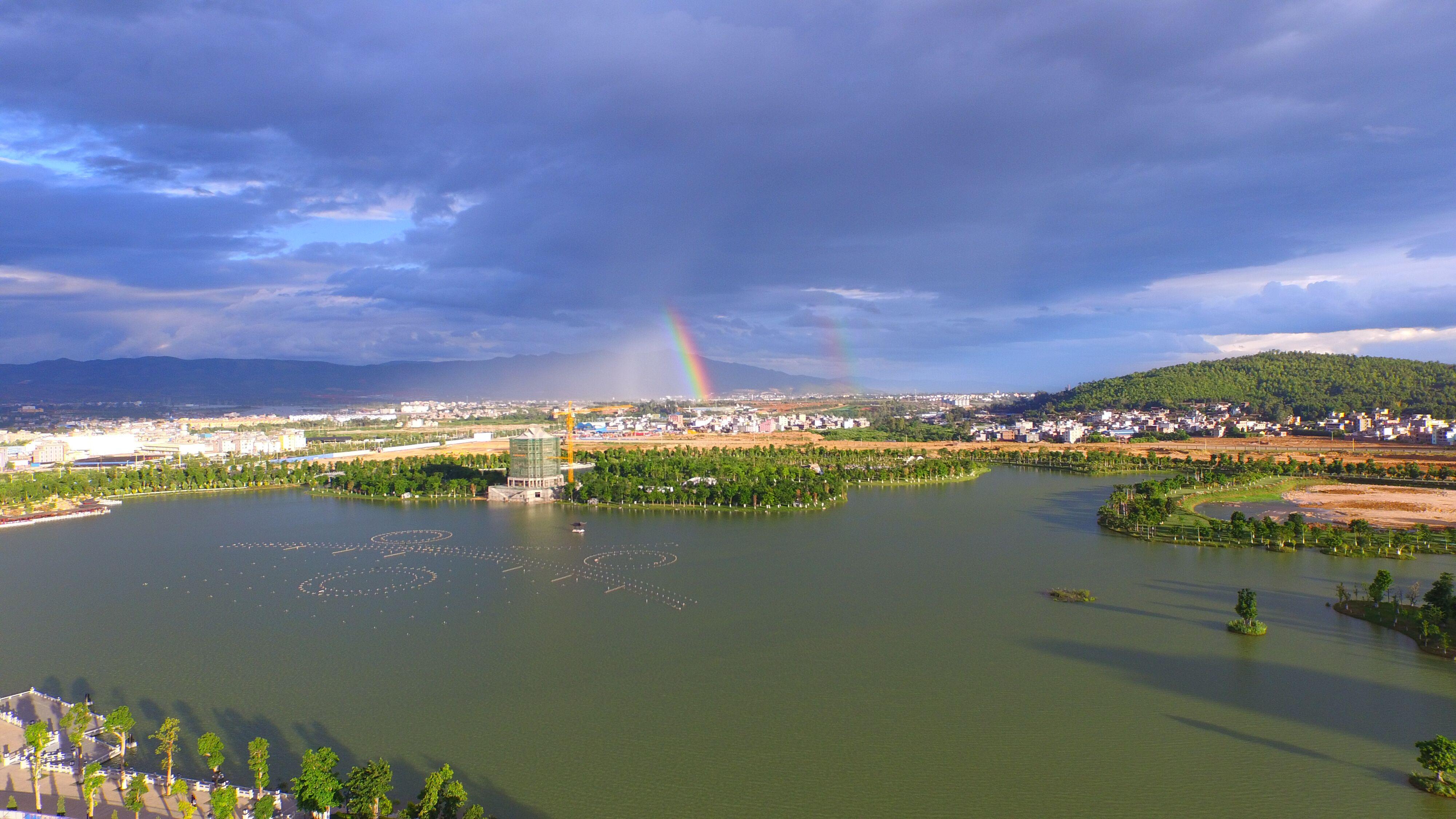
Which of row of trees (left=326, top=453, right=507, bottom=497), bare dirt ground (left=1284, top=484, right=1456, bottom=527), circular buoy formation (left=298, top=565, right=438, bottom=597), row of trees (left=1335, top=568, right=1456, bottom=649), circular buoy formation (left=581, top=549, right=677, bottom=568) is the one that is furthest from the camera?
row of trees (left=326, top=453, right=507, bottom=497)

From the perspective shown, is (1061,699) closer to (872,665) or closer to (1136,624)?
(872,665)

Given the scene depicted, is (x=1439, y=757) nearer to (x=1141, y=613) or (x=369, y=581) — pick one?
(x=1141, y=613)

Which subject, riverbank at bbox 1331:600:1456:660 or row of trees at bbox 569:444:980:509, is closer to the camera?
riverbank at bbox 1331:600:1456:660

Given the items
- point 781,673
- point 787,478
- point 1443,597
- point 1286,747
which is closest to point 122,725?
point 781,673

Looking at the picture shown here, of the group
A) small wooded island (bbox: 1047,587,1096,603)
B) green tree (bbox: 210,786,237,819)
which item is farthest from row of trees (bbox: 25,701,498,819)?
small wooded island (bbox: 1047,587,1096,603)

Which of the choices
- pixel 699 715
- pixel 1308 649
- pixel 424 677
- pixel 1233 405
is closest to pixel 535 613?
Answer: pixel 424 677

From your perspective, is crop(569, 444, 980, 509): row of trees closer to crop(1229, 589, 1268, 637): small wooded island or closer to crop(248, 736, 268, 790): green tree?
crop(1229, 589, 1268, 637): small wooded island

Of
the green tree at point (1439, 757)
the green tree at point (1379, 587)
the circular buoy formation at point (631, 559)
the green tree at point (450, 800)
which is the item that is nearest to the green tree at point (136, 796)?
the green tree at point (450, 800)
